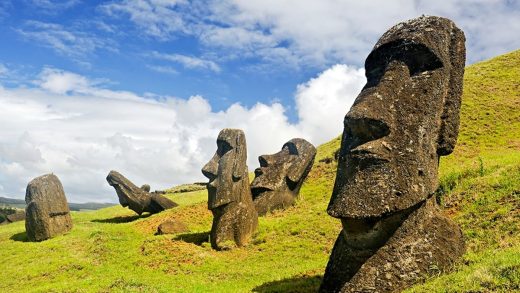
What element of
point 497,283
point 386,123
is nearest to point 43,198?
point 386,123

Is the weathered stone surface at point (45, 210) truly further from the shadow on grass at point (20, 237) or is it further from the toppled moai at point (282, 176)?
the toppled moai at point (282, 176)

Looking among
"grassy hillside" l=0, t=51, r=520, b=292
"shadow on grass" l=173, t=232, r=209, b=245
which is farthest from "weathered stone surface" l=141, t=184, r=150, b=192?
"shadow on grass" l=173, t=232, r=209, b=245

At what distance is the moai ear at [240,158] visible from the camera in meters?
20.7

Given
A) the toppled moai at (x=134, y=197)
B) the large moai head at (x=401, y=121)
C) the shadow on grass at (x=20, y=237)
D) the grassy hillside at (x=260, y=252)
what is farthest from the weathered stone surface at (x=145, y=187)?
the large moai head at (x=401, y=121)

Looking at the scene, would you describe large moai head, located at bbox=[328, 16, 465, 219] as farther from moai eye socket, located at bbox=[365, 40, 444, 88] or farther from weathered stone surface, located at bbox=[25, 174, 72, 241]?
weathered stone surface, located at bbox=[25, 174, 72, 241]

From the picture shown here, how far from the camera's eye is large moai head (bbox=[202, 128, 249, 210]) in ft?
66.4

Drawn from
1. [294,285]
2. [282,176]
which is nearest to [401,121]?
[294,285]

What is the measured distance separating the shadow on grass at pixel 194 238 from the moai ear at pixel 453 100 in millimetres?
13107

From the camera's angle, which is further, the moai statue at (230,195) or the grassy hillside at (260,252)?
the moai statue at (230,195)

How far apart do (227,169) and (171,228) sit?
5.55 metres

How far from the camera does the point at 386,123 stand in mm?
9164

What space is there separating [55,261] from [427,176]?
16423 mm

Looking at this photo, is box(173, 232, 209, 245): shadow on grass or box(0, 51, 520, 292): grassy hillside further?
box(173, 232, 209, 245): shadow on grass

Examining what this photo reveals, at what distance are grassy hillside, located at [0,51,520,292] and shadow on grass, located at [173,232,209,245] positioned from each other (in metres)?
0.05
